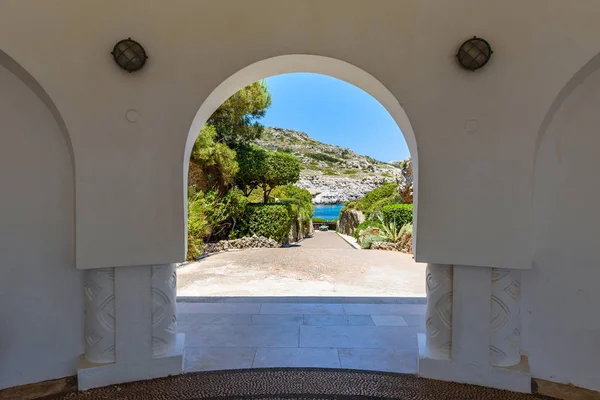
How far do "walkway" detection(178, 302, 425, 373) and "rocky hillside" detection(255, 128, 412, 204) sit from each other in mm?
33337

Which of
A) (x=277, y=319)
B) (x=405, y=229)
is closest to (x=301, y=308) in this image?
(x=277, y=319)

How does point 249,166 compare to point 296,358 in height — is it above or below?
above

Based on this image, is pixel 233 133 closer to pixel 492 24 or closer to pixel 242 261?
pixel 242 261

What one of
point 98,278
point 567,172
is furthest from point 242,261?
point 567,172

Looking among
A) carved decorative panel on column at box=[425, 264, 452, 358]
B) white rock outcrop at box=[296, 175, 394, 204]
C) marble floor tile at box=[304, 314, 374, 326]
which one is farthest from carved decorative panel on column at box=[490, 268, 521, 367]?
white rock outcrop at box=[296, 175, 394, 204]

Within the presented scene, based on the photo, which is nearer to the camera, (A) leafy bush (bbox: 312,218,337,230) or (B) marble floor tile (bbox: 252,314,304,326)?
(B) marble floor tile (bbox: 252,314,304,326)

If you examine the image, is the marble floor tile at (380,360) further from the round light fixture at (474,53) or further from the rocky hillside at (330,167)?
the rocky hillside at (330,167)

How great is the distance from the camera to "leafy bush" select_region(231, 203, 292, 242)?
10672 mm

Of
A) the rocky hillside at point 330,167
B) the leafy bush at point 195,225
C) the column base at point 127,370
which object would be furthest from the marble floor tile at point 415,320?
the rocky hillside at point 330,167

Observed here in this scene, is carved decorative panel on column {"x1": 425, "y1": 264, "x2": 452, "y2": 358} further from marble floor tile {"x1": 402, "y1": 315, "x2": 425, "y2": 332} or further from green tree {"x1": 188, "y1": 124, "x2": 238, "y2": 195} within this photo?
green tree {"x1": 188, "y1": 124, "x2": 238, "y2": 195}

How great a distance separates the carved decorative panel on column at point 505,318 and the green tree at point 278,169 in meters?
9.30

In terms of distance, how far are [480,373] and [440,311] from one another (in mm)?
534

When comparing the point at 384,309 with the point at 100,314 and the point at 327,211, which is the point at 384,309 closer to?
the point at 100,314

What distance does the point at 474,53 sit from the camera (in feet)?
7.73
